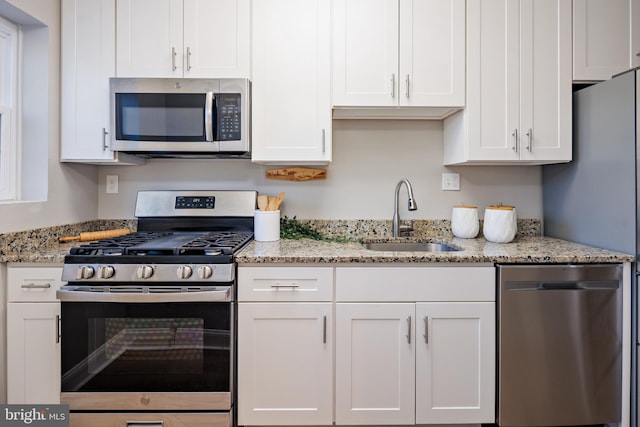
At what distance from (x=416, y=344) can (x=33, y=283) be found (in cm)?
173

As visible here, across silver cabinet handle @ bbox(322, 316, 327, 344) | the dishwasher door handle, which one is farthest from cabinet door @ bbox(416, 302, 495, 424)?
silver cabinet handle @ bbox(322, 316, 327, 344)

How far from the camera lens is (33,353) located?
5.61 feet

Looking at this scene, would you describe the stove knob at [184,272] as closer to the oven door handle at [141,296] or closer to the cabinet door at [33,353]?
the oven door handle at [141,296]

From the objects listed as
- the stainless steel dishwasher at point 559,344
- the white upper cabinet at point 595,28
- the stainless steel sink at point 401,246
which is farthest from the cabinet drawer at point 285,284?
the white upper cabinet at point 595,28

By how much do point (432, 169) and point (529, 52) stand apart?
0.80 m

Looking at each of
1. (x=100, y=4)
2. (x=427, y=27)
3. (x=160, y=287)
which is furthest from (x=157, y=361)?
(x=427, y=27)

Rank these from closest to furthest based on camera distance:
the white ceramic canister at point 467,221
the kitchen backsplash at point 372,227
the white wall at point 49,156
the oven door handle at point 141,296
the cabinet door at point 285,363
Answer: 1. the oven door handle at point 141,296
2. the cabinet door at point 285,363
3. the white wall at point 49,156
4. the white ceramic canister at point 467,221
5. the kitchen backsplash at point 372,227

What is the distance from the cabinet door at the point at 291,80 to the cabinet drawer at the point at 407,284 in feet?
2.23

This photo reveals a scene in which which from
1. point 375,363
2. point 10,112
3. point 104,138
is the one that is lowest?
point 375,363

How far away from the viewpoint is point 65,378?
1634 mm

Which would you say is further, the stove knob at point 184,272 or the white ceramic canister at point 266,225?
the white ceramic canister at point 266,225

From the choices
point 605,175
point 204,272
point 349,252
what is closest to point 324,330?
point 349,252

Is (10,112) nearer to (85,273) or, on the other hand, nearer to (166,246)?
(85,273)

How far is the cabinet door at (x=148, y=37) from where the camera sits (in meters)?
2.00
